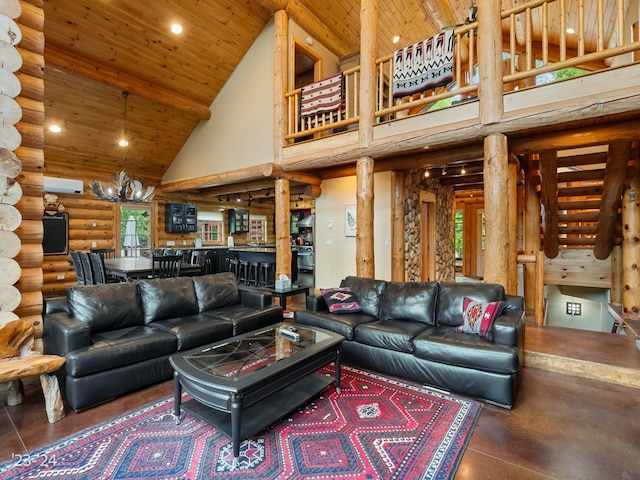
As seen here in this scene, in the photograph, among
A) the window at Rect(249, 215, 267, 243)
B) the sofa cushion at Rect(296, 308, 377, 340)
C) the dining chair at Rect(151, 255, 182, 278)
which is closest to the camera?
the sofa cushion at Rect(296, 308, 377, 340)

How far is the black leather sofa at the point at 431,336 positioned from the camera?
8.20 feet

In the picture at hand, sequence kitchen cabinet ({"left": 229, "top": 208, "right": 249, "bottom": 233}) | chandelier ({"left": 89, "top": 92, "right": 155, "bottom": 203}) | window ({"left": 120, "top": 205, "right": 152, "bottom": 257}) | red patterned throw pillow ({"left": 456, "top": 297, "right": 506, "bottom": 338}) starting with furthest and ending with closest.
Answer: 1. kitchen cabinet ({"left": 229, "top": 208, "right": 249, "bottom": 233})
2. window ({"left": 120, "top": 205, "right": 152, "bottom": 257})
3. chandelier ({"left": 89, "top": 92, "right": 155, "bottom": 203})
4. red patterned throw pillow ({"left": 456, "top": 297, "right": 506, "bottom": 338})

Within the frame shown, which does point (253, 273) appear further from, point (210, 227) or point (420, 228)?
point (420, 228)

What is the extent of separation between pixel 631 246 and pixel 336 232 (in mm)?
4541

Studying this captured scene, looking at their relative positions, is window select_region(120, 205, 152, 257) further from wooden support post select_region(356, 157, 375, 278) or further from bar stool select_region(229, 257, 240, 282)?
wooden support post select_region(356, 157, 375, 278)

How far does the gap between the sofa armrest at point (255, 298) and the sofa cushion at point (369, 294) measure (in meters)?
1.02

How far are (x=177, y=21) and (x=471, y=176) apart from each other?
6.16m

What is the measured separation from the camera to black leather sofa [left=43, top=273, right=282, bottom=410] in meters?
2.46

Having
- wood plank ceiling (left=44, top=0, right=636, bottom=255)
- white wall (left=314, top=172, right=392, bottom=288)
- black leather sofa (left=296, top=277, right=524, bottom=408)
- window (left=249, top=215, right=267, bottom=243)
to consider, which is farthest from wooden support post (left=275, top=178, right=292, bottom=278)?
window (left=249, top=215, right=267, bottom=243)

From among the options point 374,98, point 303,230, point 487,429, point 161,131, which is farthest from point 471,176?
point 161,131

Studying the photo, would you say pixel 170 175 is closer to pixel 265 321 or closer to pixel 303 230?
pixel 303 230

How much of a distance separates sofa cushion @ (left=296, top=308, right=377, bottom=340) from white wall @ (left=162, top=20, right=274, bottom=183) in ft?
10.7

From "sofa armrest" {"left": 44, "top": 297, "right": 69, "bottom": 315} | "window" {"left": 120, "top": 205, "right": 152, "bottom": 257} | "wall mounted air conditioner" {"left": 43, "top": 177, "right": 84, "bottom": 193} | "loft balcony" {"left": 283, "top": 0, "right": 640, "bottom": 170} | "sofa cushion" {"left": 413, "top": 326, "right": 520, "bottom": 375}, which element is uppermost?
"loft balcony" {"left": 283, "top": 0, "right": 640, "bottom": 170}

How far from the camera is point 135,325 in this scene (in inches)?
127
